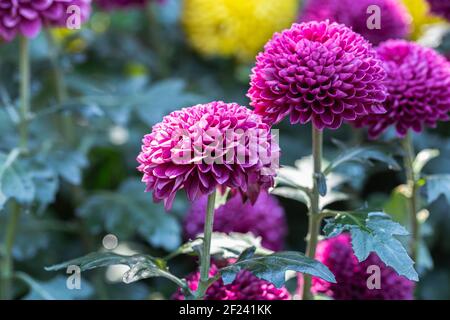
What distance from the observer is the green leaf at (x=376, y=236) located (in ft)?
3.36

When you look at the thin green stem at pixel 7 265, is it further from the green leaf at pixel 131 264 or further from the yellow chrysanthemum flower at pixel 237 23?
the yellow chrysanthemum flower at pixel 237 23

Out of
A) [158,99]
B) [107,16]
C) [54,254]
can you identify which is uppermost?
[107,16]

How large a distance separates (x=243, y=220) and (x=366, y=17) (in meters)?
0.50

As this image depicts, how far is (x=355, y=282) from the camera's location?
4.38 ft

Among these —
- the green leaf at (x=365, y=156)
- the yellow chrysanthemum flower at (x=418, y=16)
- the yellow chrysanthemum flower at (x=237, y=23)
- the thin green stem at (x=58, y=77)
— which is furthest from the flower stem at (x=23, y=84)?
the yellow chrysanthemum flower at (x=418, y=16)

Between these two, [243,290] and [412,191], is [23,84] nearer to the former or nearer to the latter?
[243,290]

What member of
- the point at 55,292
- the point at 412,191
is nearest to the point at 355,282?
the point at 412,191

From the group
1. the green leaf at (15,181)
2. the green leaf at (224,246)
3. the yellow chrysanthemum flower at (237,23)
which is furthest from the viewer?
the yellow chrysanthemum flower at (237,23)

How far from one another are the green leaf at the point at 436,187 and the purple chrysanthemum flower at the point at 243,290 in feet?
0.99

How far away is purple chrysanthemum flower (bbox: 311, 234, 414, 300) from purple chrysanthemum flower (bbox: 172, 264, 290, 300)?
14cm
